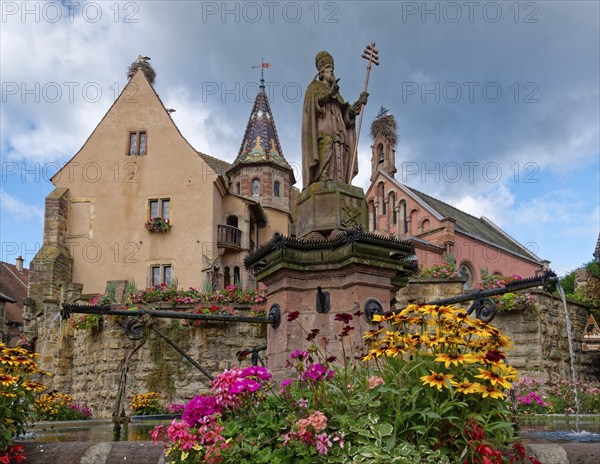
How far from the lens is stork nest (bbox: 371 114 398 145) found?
4641 centimetres

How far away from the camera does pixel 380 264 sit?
21.6ft

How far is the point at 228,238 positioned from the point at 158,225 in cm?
365

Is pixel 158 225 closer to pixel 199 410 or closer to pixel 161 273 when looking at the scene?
pixel 161 273

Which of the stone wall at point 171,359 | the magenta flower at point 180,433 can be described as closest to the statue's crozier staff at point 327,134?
the magenta flower at point 180,433

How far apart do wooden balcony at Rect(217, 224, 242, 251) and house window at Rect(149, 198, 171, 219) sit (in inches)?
109

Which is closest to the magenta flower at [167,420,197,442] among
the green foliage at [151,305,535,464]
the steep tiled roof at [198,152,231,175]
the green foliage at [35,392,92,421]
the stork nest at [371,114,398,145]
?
the green foliage at [151,305,535,464]

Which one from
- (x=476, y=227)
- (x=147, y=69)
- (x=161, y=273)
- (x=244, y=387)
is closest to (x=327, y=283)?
(x=244, y=387)

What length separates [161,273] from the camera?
1239 inches

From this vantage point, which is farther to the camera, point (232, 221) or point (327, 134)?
point (232, 221)

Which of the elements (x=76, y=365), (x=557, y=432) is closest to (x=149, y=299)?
(x=76, y=365)

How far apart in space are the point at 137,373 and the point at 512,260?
31.1 metres

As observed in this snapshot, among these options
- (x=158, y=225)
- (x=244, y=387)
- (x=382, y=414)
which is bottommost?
(x=382, y=414)

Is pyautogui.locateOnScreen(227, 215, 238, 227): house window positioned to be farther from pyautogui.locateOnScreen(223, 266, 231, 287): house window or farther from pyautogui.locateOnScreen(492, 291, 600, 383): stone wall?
pyautogui.locateOnScreen(492, 291, 600, 383): stone wall

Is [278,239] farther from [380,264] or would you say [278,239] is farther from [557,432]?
[557,432]
